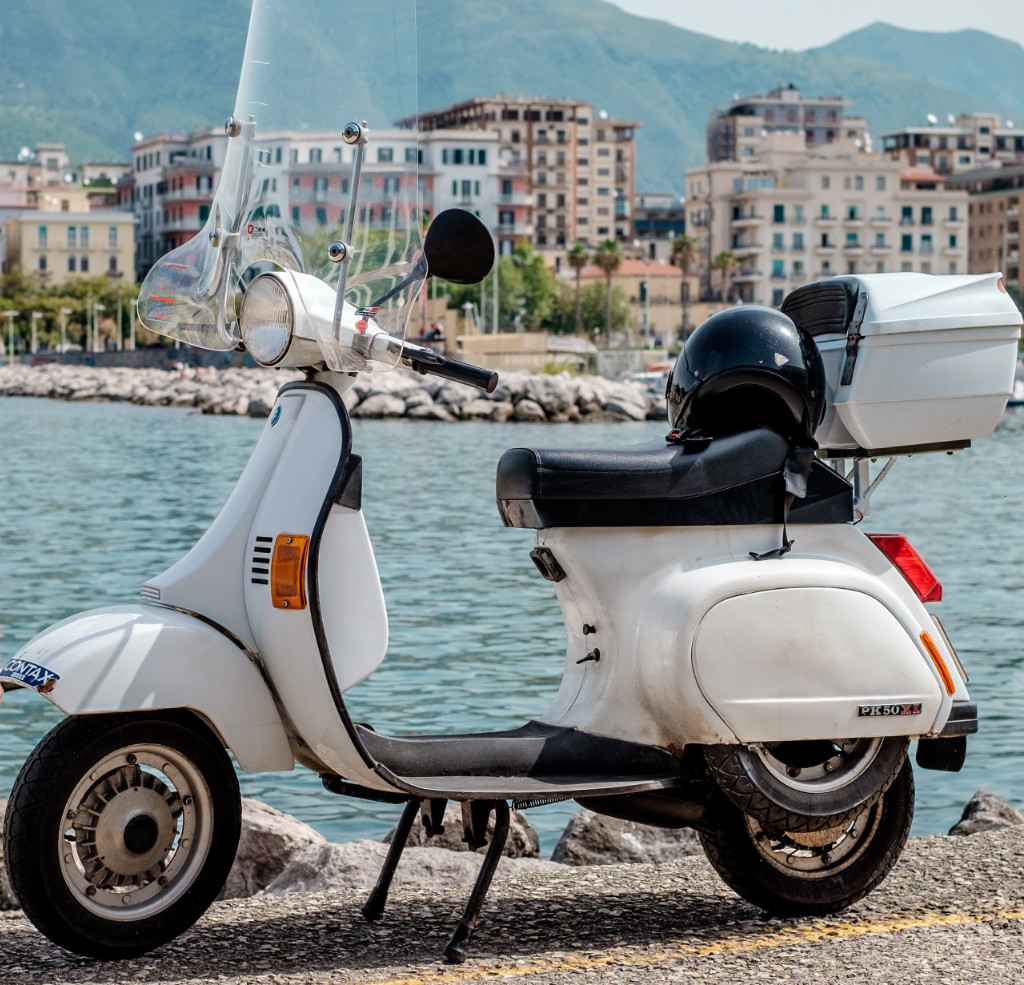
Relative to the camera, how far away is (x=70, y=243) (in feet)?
422

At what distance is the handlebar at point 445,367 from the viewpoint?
3994 millimetres

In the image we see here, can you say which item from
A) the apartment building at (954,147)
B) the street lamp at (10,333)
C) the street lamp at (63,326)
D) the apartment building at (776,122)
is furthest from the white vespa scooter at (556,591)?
the apartment building at (776,122)

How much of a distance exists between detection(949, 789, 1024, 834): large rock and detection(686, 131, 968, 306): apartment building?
4587 inches

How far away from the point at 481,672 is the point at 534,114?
448ft

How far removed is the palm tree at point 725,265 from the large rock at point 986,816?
111 metres

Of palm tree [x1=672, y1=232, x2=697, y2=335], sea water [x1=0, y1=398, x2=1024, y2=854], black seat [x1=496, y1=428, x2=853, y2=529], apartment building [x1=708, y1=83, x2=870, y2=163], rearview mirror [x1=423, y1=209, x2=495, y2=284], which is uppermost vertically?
apartment building [x1=708, y1=83, x2=870, y2=163]

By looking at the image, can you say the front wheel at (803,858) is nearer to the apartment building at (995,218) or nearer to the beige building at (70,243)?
the beige building at (70,243)

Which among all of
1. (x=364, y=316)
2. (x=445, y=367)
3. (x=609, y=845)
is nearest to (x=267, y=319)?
(x=364, y=316)

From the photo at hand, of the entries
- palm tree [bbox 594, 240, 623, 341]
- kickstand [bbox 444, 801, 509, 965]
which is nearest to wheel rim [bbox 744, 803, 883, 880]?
kickstand [bbox 444, 801, 509, 965]

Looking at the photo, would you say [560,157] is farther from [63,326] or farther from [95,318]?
[63,326]

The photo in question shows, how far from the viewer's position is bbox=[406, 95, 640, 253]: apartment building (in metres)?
142

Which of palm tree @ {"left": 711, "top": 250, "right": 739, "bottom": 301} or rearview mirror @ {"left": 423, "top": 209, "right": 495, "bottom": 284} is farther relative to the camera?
palm tree @ {"left": 711, "top": 250, "right": 739, "bottom": 301}

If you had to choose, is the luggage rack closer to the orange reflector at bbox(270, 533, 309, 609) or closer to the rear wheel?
the rear wheel

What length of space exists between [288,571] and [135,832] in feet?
1.99
